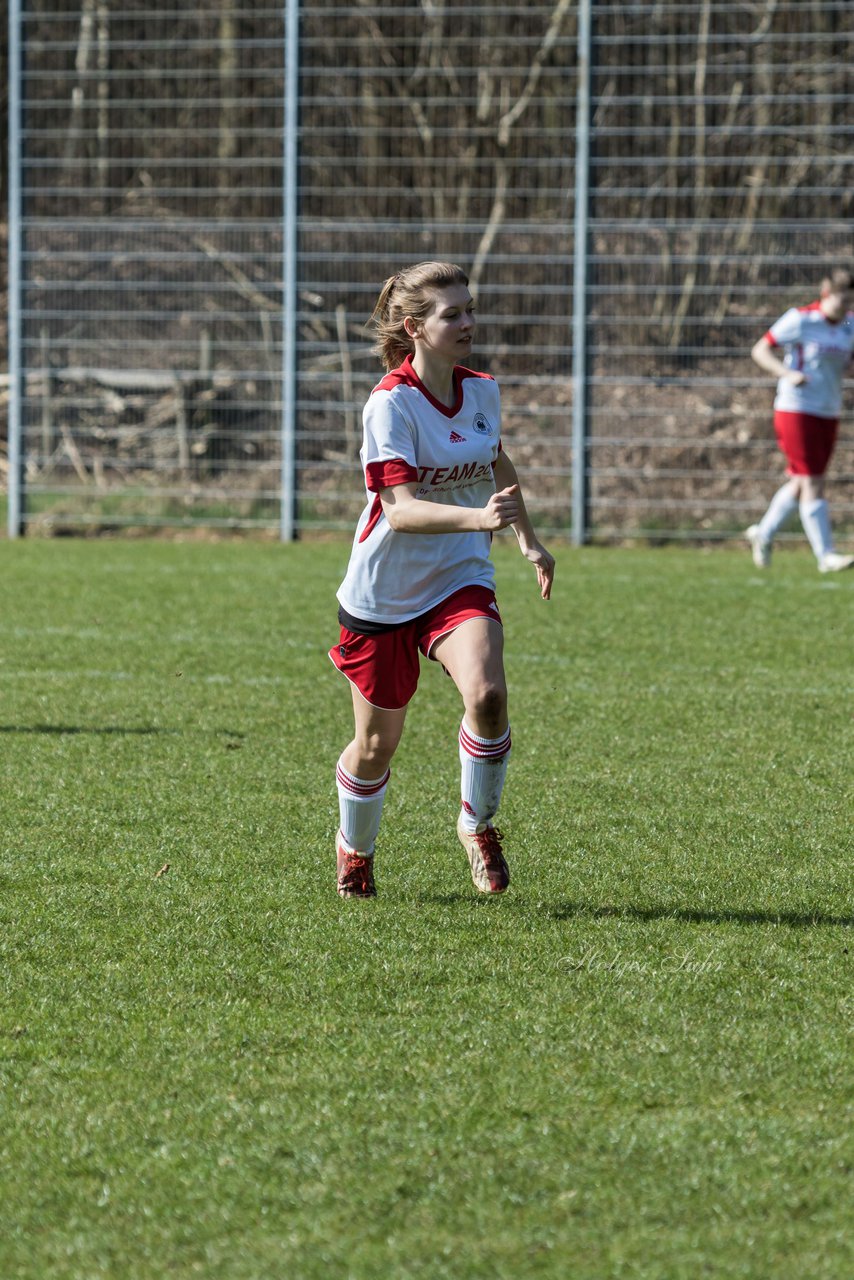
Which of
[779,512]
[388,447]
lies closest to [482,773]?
[388,447]

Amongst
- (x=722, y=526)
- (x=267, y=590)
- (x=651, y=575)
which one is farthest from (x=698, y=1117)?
(x=722, y=526)

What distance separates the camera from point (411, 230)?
52.2ft

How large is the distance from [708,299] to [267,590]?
5763 millimetres

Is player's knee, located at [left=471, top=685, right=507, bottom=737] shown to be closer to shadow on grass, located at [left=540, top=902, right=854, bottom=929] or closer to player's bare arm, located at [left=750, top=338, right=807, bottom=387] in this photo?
shadow on grass, located at [left=540, top=902, right=854, bottom=929]

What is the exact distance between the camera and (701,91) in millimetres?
15594

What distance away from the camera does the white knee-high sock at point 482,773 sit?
4754 mm

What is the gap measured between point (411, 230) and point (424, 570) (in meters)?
11.7

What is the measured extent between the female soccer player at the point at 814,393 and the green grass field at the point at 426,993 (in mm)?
4356

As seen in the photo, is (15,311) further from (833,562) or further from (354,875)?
(354,875)

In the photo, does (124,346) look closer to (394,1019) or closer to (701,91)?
(701,91)

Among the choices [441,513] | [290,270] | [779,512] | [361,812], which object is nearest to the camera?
[441,513]
